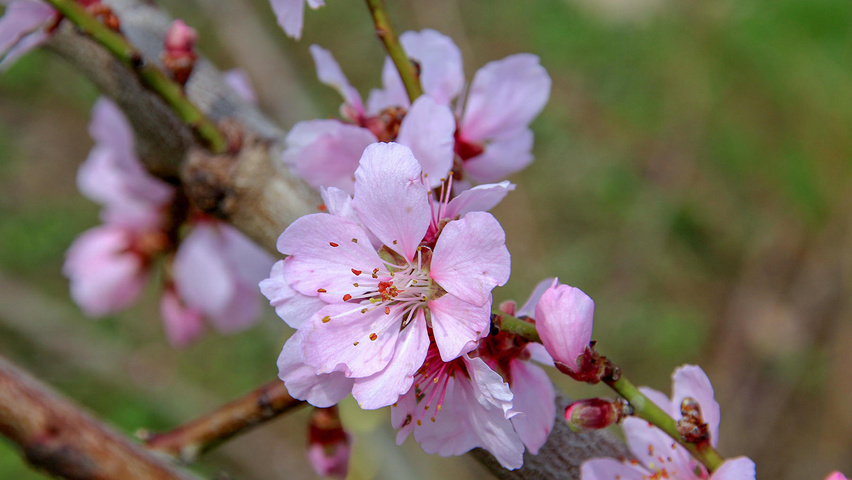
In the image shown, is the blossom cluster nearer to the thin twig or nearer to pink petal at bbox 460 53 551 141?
the thin twig

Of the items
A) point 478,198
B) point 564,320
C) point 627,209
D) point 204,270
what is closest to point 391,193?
point 478,198

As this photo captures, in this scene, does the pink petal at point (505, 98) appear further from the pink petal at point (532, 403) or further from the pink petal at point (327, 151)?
the pink petal at point (532, 403)

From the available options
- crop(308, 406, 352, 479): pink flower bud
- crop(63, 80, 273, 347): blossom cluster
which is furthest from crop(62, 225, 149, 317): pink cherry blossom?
crop(308, 406, 352, 479): pink flower bud

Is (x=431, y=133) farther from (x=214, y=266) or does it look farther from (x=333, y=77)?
(x=214, y=266)

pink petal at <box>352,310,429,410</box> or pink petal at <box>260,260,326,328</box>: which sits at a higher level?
pink petal at <box>260,260,326,328</box>

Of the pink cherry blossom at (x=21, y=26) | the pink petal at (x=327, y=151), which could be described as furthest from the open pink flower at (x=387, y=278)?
the pink cherry blossom at (x=21, y=26)
